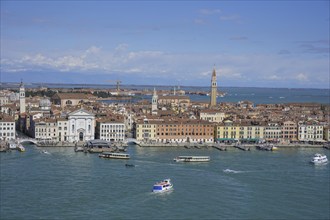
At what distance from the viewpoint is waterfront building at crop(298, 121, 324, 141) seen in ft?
77.0

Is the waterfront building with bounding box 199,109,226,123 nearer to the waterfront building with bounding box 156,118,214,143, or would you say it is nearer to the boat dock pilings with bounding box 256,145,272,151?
the waterfront building with bounding box 156,118,214,143

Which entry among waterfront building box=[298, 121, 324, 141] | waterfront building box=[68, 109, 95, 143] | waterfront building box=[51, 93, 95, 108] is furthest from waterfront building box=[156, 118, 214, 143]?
waterfront building box=[51, 93, 95, 108]

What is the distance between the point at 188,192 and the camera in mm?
12445

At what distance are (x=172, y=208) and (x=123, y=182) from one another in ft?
8.27

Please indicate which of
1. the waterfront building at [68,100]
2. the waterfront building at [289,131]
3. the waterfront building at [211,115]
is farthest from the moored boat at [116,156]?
the waterfront building at [68,100]

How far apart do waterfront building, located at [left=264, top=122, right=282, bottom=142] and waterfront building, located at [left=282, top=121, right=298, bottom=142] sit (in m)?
0.21

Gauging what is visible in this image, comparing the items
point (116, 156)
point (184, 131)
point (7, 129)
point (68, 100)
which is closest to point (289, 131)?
point (184, 131)

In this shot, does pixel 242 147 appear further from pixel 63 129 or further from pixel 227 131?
pixel 63 129

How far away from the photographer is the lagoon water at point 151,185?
10.8 metres

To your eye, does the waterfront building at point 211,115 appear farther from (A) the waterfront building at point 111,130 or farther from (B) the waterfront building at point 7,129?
(B) the waterfront building at point 7,129

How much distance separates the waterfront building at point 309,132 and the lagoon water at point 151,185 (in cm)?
537

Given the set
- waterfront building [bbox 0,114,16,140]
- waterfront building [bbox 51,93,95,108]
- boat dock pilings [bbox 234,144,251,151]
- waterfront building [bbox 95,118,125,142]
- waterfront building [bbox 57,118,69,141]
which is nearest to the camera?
boat dock pilings [bbox 234,144,251,151]

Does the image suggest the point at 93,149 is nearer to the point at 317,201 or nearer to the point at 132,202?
the point at 132,202

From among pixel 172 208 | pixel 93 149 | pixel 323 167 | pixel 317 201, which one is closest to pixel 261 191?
pixel 317 201
